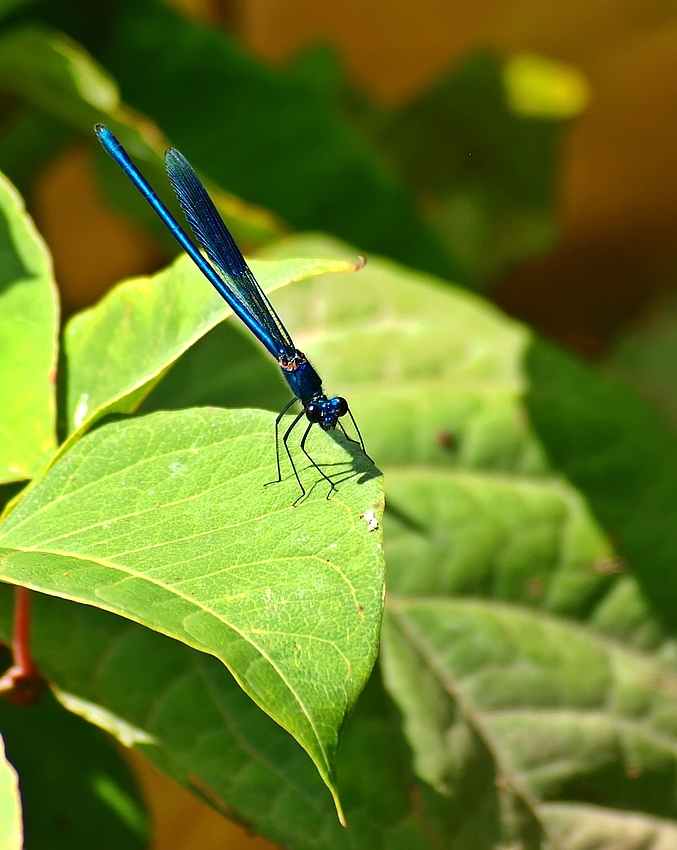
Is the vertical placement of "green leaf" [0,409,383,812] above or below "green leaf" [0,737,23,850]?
above

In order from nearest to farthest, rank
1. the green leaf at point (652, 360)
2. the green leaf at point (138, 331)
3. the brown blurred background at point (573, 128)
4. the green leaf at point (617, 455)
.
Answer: the green leaf at point (138, 331) < the green leaf at point (617, 455) < the green leaf at point (652, 360) < the brown blurred background at point (573, 128)

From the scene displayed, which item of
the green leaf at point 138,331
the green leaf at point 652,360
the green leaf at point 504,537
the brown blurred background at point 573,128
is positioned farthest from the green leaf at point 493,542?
the brown blurred background at point 573,128

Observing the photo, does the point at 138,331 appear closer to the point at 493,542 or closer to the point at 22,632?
the point at 22,632

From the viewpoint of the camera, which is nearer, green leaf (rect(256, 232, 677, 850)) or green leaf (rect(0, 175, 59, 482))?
green leaf (rect(0, 175, 59, 482))

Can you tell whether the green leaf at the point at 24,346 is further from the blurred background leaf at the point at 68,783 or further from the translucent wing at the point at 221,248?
the blurred background leaf at the point at 68,783

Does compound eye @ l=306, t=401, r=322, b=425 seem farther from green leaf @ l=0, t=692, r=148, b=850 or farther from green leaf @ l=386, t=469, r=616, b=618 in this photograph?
green leaf @ l=0, t=692, r=148, b=850

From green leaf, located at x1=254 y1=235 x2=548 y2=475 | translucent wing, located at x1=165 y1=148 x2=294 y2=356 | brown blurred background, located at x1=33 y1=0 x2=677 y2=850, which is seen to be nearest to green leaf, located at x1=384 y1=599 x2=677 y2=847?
green leaf, located at x1=254 y1=235 x2=548 y2=475
